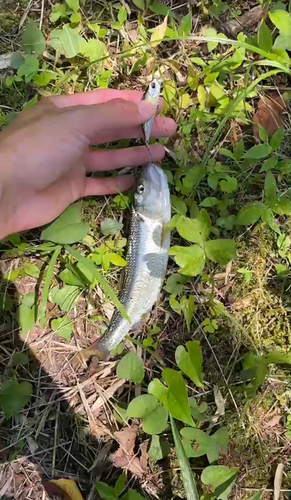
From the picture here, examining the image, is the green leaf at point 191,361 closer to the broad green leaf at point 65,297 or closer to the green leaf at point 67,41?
the broad green leaf at point 65,297

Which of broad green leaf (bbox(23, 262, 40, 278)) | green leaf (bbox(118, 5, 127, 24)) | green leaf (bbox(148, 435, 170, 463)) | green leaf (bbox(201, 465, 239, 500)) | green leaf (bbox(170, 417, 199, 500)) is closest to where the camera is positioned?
green leaf (bbox(170, 417, 199, 500))

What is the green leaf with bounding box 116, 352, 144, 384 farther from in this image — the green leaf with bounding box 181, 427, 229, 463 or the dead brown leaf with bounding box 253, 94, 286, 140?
the dead brown leaf with bounding box 253, 94, 286, 140

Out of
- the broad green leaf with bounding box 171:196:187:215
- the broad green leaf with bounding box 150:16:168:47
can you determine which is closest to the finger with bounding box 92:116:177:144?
the broad green leaf with bounding box 171:196:187:215

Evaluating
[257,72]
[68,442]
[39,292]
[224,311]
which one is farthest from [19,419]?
[257,72]

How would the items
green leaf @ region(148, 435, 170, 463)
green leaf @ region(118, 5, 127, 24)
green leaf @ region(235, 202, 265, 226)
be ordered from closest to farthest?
green leaf @ region(148, 435, 170, 463)
green leaf @ region(235, 202, 265, 226)
green leaf @ region(118, 5, 127, 24)

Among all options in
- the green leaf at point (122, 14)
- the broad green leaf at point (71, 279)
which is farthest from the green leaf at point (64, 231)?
the green leaf at point (122, 14)

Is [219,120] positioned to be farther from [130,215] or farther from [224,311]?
[224,311]

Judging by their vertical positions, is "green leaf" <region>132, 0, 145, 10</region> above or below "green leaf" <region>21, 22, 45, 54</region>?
above
